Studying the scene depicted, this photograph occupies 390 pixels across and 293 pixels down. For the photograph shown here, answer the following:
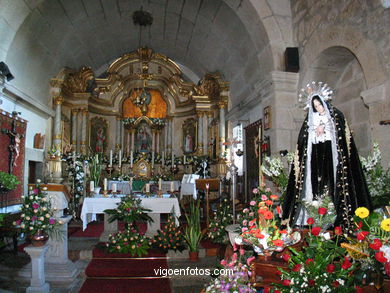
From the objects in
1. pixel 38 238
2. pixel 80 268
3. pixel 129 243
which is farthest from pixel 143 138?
pixel 38 238

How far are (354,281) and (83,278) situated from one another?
4.27 meters

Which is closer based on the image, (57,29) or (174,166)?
(57,29)

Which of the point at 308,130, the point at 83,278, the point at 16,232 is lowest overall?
the point at 83,278

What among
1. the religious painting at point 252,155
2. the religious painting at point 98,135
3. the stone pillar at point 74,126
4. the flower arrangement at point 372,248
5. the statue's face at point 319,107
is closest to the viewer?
the flower arrangement at point 372,248

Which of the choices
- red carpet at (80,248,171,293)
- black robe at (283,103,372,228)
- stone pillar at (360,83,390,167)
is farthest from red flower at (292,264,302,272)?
stone pillar at (360,83,390,167)

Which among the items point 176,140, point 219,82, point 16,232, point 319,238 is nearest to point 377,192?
point 319,238

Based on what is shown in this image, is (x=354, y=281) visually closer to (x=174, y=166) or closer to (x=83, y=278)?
(x=83, y=278)

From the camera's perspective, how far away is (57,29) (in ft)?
33.7

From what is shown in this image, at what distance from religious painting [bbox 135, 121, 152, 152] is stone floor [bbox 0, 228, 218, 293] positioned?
7.69 m

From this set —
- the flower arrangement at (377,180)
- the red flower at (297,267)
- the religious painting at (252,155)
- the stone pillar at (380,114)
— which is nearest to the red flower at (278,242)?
the red flower at (297,267)

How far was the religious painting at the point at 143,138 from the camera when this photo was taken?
47.8ft

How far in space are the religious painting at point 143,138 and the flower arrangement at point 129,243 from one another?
817 cm

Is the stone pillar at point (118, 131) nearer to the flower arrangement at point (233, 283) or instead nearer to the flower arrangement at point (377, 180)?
the flower arrangement at point (377, 180)

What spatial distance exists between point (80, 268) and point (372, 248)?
4.78m
